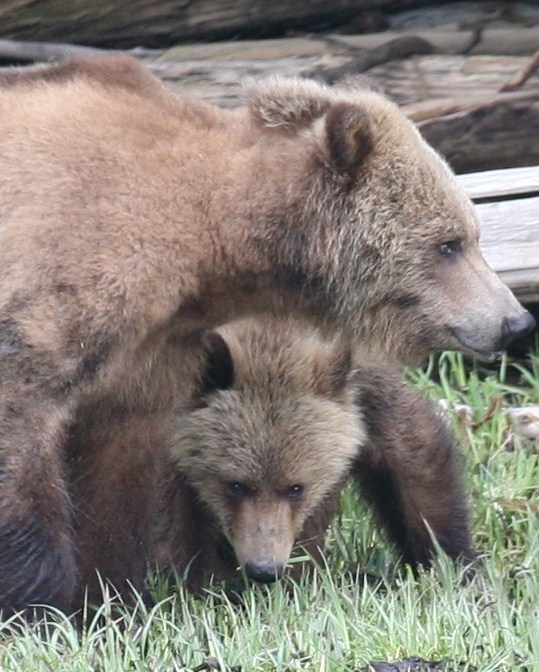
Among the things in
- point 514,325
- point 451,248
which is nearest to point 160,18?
point 451,248

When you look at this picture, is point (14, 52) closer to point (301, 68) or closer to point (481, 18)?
point (301, 68)

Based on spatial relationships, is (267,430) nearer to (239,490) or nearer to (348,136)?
(239,490)

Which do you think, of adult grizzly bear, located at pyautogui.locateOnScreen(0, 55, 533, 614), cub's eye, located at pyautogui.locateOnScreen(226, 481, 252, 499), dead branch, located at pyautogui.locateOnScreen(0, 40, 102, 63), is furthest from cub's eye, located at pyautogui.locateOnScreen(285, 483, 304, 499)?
dead branch, located at pyautogui.locateOnScreen(0, 40, 102, 63)

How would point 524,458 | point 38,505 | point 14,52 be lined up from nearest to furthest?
point 38,505, point 524,458, point 14,52

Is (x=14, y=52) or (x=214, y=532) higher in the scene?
(x=14, y=52)

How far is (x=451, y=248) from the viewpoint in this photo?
604 centimetres

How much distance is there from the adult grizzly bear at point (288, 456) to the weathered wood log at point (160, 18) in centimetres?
312

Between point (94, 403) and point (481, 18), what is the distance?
447 centimetres

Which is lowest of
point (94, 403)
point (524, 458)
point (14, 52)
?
point (524, 458)

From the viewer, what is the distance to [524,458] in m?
7.54

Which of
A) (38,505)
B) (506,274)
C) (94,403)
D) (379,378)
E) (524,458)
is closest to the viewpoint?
(38,505)

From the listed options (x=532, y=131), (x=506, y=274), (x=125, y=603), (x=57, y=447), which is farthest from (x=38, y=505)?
(x=532, y=131)

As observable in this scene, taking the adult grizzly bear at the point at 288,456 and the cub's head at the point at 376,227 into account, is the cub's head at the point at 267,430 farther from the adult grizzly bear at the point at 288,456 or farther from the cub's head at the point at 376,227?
the cub's head at the point at 376,227

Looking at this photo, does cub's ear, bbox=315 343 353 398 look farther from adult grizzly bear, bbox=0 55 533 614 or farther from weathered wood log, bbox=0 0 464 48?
weathered wood log, bbox=0 0 464 48
